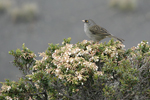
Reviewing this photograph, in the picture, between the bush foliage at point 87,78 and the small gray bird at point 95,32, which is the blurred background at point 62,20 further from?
the bush foliage at point 87,78

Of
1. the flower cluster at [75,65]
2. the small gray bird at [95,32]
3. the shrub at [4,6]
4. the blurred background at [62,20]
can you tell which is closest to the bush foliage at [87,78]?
the flower cluster at [75,65]

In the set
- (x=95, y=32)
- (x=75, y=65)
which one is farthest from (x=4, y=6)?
(x=75, y=65)

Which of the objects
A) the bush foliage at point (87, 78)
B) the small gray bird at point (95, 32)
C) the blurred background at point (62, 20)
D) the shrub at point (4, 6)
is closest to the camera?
the bush foliage at point (87, 78)

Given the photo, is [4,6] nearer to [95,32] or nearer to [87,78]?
[95,32]

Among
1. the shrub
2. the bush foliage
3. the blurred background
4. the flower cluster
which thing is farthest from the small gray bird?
the shrub

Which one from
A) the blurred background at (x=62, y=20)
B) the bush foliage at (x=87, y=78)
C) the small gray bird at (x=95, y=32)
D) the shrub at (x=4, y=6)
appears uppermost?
the shrub at (x=4, y=6)

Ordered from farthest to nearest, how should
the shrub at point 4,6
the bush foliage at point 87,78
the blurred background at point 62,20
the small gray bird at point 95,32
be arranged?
the shrub at point 4,6 → the blurred background at point 62,20 → the small gray bird at point 95,32 → the bush foliage at point 87,78

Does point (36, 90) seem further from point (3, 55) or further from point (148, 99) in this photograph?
point (3, 55)
